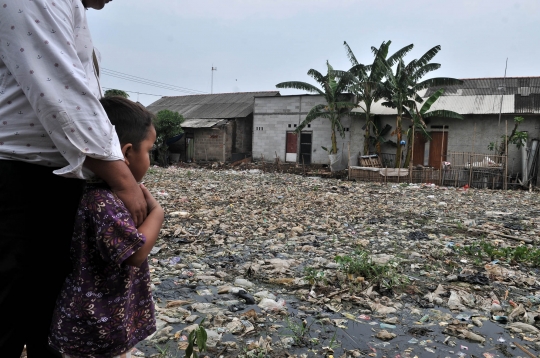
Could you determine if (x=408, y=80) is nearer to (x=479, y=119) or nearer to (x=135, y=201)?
(x=479, y=119)

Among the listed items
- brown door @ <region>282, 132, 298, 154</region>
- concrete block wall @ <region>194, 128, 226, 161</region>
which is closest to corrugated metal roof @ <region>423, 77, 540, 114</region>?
brown door @ <region>282, 132, 298, 154</region>

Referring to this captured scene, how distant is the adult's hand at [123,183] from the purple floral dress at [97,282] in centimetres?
3

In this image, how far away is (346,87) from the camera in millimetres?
16875

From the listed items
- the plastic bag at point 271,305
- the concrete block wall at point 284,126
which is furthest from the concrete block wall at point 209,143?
the plastic bag at point 271,305

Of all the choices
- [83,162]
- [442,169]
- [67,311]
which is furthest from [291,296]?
[442,169]

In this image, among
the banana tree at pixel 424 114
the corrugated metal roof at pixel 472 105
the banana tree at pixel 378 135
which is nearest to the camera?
the banana tree at pixel 424 114

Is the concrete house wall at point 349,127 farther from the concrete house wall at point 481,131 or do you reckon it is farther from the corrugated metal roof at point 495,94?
the corrugated metal roof at point 495,94

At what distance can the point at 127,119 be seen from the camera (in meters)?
1.29

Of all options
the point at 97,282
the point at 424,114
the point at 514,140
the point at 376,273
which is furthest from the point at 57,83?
the point at 514,140

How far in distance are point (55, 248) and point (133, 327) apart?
0.38 metres

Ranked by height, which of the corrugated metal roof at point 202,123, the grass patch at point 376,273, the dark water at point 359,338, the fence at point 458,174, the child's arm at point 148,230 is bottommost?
the dark water at point 359,338

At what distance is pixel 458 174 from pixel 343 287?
12.7m

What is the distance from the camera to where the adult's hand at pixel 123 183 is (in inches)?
44.4

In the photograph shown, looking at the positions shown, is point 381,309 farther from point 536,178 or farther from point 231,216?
point 536,178
